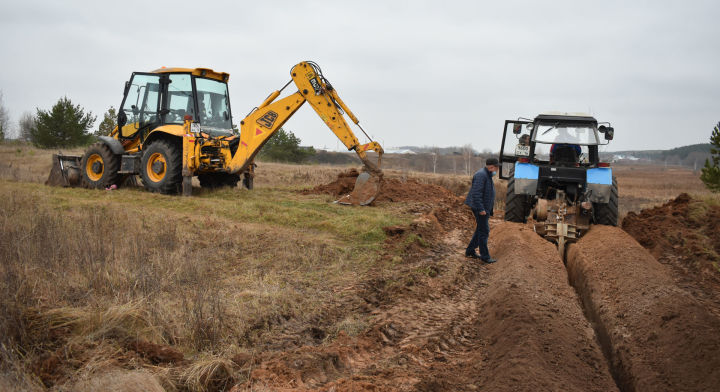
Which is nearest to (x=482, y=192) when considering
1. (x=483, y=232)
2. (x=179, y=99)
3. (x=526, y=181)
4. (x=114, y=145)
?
(x=483, y=232)

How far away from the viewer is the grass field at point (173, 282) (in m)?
4.16

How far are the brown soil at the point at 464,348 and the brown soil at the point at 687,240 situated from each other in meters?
2.38

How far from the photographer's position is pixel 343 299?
637 centimetres

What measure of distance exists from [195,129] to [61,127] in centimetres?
2326

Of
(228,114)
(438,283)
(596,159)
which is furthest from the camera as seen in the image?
(228,114)

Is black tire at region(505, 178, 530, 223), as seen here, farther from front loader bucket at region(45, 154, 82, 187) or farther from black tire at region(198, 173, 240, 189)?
front loader bucket at region(45, 154, 82, 187)

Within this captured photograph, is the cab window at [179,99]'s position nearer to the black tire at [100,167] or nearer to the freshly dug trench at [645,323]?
the black tire at [100,167]

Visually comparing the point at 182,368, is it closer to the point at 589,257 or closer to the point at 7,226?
the point at 7,226

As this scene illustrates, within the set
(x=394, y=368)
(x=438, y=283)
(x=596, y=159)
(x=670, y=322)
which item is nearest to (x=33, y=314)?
(x=394, y=368)

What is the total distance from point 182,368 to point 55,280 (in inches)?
93.9

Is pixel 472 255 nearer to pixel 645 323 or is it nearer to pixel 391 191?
pixel 645 323

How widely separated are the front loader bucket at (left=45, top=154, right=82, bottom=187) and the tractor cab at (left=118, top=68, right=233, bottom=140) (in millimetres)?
1957

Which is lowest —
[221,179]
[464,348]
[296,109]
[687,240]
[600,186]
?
[464,348]

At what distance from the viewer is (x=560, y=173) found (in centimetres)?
1025
